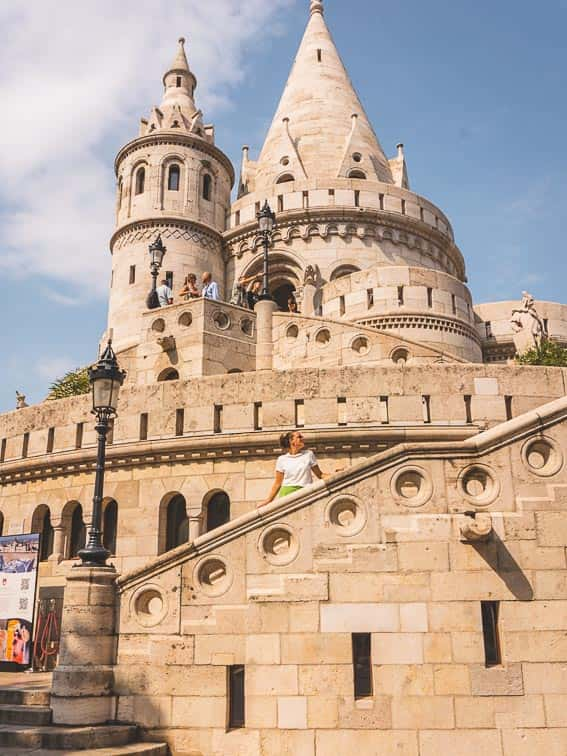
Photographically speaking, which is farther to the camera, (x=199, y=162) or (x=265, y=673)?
(x=199, y=162)

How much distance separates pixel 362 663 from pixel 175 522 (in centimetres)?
490

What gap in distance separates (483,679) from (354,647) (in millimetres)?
1276

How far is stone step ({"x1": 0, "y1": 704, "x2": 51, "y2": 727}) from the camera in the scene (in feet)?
25.7

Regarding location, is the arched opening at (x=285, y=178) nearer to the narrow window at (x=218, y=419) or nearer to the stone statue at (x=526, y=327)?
the stone statue at (x=526, y=327)

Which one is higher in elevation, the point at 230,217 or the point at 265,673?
the point at 230,217

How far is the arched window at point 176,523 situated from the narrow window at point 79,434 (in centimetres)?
213

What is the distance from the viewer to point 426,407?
11.8 m

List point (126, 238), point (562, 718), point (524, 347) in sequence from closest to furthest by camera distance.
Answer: point (562, 718) → point (524, 347) → point (126, 238)

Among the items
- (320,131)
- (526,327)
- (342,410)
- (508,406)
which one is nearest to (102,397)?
(342,410)

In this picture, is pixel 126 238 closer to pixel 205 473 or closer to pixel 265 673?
pixel 205 473

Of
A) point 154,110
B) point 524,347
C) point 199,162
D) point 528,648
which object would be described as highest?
point 154,110

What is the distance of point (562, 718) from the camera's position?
750 cm

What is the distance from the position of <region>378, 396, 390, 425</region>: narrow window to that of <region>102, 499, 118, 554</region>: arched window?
448cm

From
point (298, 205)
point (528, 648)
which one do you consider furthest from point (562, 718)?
point (298, 205)
